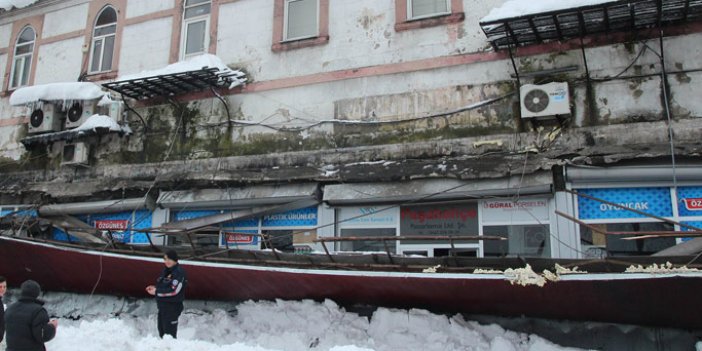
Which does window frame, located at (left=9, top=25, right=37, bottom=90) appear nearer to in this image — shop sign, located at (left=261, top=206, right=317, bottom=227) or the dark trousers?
shop sign, located at (left=261, top=206, right=317, bottom=227)

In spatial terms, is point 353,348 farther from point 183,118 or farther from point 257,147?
point 183,118

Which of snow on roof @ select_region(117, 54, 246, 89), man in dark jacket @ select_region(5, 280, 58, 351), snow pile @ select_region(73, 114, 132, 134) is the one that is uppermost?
snow on roof @ select_region(117, 54, 246, 89)

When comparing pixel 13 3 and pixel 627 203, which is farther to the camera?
pixel 13 3

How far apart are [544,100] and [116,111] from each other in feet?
32.1

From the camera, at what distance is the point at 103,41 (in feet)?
46.0

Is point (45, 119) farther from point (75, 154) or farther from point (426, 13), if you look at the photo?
point (426, 13)

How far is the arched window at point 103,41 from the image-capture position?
545 inches

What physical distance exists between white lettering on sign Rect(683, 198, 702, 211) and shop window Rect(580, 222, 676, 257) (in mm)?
391


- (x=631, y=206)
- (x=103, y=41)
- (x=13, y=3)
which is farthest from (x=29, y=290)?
(x=13, y=3)

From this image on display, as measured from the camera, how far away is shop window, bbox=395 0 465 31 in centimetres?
1009

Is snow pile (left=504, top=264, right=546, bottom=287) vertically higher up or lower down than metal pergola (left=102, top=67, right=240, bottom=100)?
lower down

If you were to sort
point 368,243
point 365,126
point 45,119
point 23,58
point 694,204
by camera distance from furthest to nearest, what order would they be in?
point 23,58 → point 45,119 → point 365,126 → point 368,243 → point 694,204

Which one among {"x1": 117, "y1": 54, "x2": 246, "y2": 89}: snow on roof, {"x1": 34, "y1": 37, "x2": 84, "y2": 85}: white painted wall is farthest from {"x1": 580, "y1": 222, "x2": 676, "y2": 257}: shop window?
{"x1": 34, "y1": 37, "x2": 84, "y2": 85}: white painted wall

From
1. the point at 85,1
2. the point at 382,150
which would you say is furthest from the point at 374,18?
the point at 85,1
